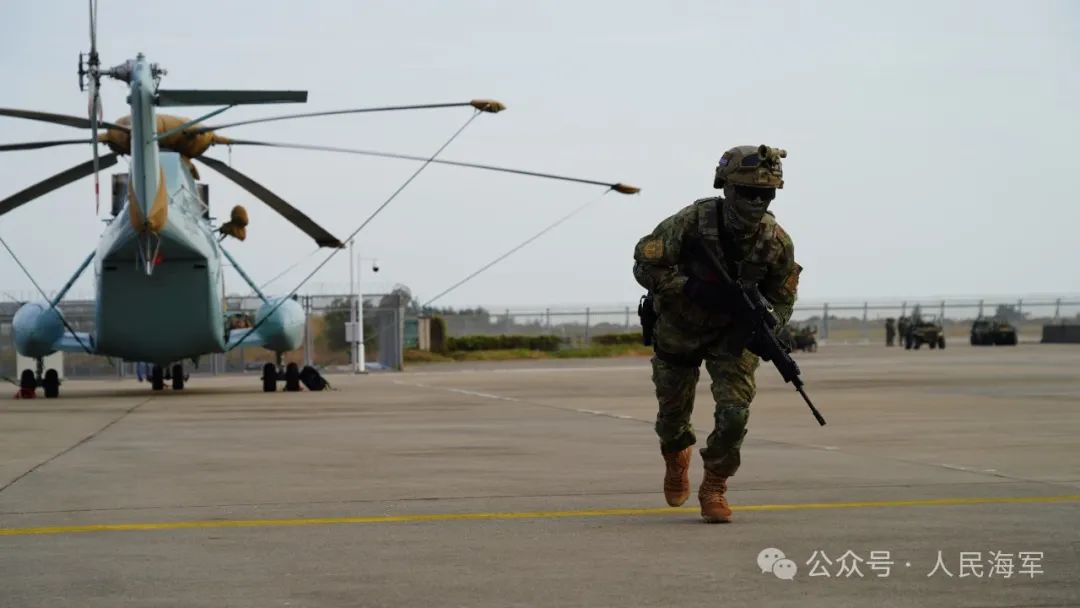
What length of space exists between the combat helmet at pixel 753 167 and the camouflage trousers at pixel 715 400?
989 mm

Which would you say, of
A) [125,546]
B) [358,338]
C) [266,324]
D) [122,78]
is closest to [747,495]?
[125,546]

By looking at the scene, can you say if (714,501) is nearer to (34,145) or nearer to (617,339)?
(34,145)

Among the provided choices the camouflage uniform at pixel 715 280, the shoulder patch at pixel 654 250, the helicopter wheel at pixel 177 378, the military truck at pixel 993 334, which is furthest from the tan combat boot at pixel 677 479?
the military truck at pixel 993 334

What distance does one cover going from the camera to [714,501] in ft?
27.6

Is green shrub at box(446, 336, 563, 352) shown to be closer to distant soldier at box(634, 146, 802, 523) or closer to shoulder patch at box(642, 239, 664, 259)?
distant soldier at box(634, 146, 802, 523)

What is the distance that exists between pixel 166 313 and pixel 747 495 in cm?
2097

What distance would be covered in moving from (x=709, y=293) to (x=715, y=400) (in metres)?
0.61

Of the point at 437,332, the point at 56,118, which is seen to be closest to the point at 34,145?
the point at 56,118

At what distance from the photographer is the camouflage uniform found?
875cm

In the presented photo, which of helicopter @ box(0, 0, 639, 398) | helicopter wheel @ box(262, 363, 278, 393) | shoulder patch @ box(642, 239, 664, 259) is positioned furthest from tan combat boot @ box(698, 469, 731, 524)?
helicopter wheel @ box(262, 363, 278, 393)

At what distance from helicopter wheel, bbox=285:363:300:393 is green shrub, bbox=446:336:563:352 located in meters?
35.0

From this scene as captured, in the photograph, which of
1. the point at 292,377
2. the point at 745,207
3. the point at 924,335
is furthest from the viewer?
the point at 924,335

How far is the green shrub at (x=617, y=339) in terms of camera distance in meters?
72.9

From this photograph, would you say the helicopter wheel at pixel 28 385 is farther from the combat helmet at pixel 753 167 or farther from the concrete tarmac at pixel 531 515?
the combat helmet at pixel 753 167
